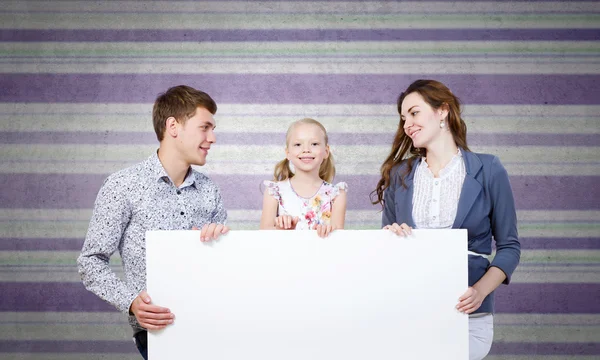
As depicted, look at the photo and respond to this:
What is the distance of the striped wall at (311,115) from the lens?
4.11 meters

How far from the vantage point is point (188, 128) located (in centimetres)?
254

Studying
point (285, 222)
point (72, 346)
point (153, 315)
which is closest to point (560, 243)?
point (285, 222)

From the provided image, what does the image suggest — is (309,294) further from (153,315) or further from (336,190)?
(336,190)

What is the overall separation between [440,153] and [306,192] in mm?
604

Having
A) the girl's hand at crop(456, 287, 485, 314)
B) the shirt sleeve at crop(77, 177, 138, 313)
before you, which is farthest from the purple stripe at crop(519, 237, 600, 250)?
the shirt sleeve at crop(77, 177, 138, 313)

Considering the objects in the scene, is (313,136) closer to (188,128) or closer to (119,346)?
(188,128)

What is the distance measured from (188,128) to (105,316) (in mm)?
2042

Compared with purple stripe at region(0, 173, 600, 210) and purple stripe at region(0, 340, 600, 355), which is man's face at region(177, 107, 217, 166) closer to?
purple stripe at region(0, 173, 600, 210)

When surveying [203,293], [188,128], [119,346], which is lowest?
[119,346]

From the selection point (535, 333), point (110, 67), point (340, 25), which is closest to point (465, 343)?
point (535, 333)

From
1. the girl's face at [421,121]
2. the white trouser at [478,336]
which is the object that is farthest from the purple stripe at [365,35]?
the white trouser at [478,336]

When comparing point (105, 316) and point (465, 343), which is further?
point (105, 316)

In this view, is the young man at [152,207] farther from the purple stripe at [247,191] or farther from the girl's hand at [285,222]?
the purple stripe at [247,191]

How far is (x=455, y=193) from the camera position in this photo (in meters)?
2.46
